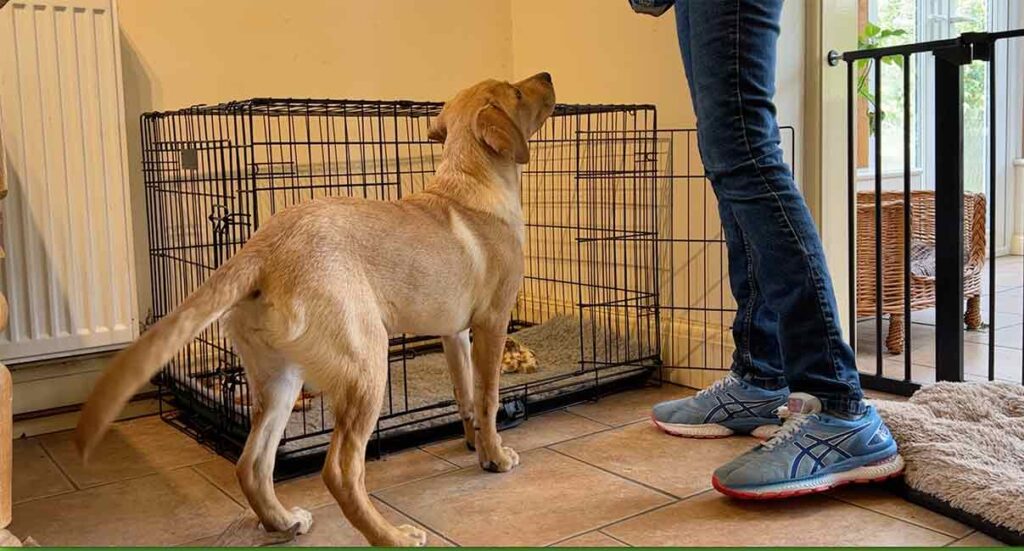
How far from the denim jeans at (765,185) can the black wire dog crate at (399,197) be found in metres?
0.87

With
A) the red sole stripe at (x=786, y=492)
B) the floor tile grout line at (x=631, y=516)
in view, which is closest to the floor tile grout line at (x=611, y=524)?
the floor tile grout line at (x=631, y=516)

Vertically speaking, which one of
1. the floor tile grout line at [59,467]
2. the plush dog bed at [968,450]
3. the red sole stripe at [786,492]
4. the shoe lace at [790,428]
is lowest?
the floor tile grout line at [59,467]

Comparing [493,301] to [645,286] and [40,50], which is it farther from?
[40,50]

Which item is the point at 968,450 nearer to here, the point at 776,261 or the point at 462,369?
the point at 776,261

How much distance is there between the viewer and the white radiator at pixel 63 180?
2518 mm

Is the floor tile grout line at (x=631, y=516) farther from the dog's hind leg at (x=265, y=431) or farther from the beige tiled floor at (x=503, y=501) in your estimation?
the dog's hind leg at (x=265, y=431)

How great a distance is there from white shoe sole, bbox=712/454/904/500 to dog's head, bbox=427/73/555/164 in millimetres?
839

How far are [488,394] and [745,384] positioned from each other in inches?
26.4

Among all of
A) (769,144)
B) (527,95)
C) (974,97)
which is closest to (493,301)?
(527,95)

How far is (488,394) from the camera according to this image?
7.10 feet

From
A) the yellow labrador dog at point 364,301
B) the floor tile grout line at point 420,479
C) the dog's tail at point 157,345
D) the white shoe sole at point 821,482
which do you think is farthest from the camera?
the floor tile grout line at point 420,479

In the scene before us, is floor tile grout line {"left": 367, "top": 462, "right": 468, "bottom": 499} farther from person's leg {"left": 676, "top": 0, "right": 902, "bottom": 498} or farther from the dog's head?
the dog's head

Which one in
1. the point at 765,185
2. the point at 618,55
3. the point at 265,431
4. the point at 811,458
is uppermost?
the point at 618,55

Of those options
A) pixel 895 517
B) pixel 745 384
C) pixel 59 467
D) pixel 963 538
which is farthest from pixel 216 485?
pixel 963 538
